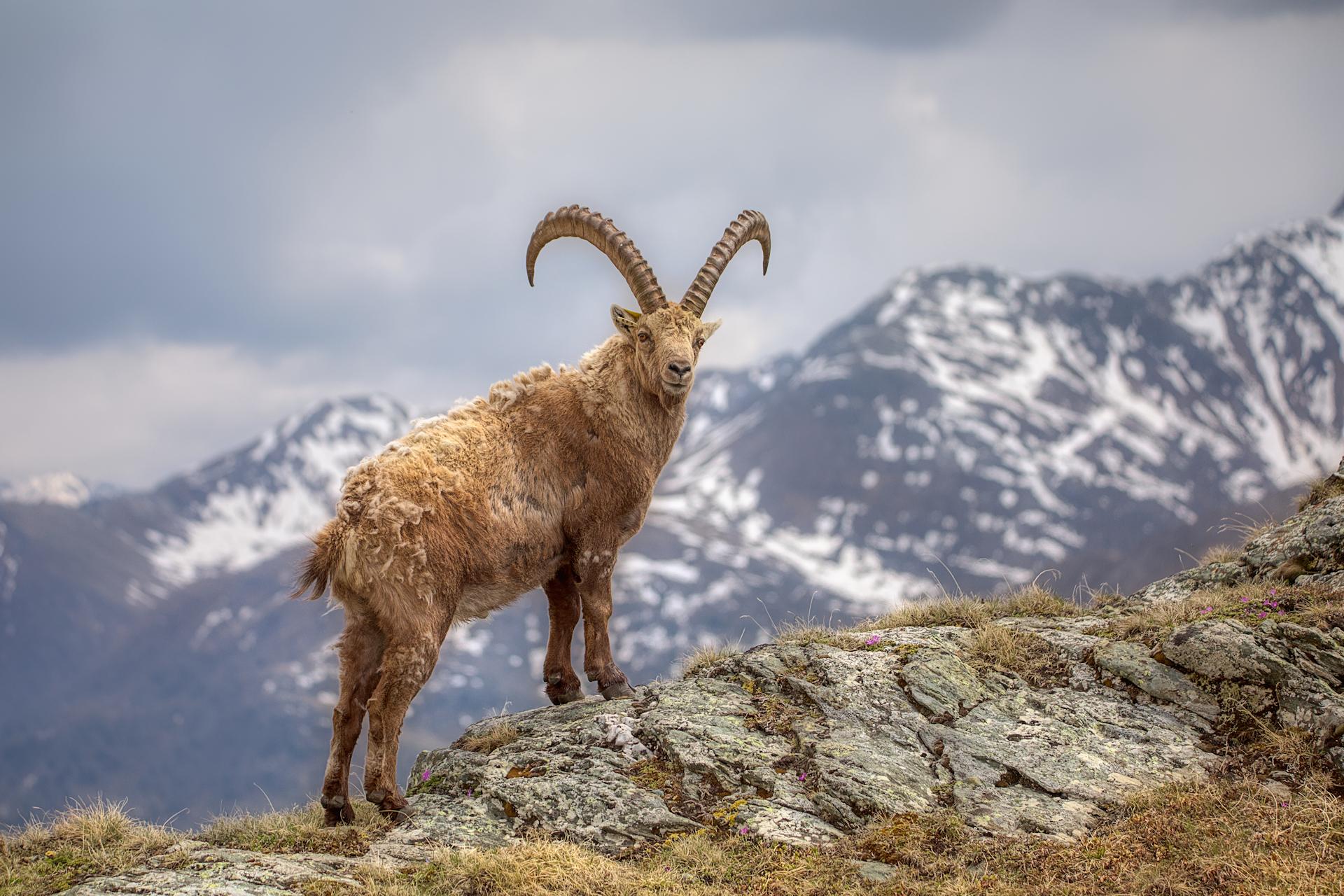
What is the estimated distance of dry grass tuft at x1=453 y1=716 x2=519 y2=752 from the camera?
1348 centimetres

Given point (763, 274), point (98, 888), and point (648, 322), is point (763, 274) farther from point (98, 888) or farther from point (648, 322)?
point (98, 888)

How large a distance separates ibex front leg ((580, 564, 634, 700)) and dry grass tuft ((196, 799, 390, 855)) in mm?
3108

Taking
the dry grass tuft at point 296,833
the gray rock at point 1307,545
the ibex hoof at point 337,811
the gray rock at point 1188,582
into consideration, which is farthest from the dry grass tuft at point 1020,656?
the ibex hoof at point 337,811

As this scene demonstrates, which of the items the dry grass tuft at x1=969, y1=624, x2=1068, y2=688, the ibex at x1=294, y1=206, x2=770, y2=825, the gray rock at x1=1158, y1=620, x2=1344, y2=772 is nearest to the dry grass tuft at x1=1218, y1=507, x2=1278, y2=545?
the gray rock at x1=1158, y1=620, x2=1344, y2=772

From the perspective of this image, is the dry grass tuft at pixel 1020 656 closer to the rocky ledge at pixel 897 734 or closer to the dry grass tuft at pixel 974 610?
the rocky ledge at pixel 897 734

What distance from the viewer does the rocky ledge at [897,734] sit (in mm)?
11219

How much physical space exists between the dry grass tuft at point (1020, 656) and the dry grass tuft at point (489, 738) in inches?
227

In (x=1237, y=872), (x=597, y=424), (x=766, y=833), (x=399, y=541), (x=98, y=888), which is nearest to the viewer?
(x=1237, y=872)

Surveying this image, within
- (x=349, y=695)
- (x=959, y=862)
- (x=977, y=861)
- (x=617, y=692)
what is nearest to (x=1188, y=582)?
(x=977, y=861)

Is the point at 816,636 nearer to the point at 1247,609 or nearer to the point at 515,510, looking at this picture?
the point at 515,510

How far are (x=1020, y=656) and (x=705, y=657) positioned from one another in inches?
159

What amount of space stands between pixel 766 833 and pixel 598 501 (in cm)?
474

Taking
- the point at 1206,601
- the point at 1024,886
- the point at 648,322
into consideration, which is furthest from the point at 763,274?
the point at 1024,886

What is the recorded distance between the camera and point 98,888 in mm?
10305
